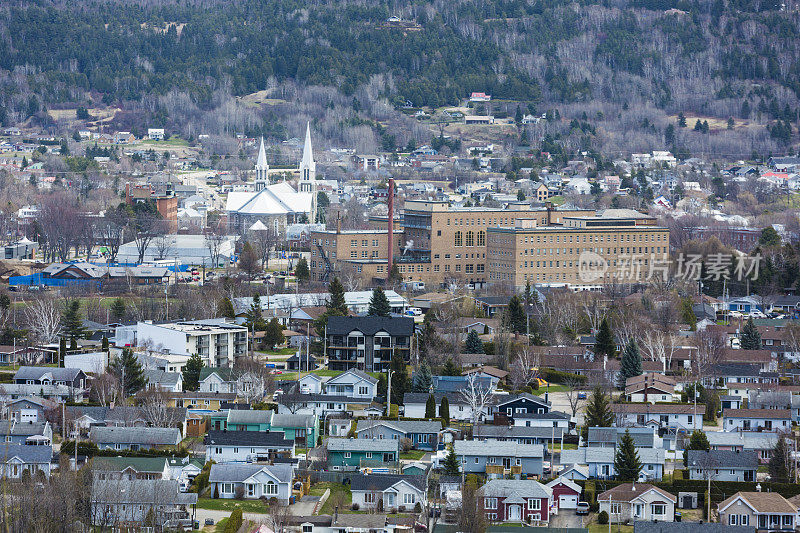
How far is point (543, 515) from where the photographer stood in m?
26.4

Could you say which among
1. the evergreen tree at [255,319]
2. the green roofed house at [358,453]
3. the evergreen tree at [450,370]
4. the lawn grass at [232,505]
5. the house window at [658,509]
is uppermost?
the evergreen tree at [255,319]

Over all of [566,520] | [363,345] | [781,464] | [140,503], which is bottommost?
[566,520]

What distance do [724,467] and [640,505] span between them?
2.83 m

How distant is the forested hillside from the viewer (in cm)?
13625

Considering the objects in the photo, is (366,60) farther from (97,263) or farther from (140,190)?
(97,263)

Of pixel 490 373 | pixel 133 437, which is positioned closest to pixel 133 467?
pixel 133 437

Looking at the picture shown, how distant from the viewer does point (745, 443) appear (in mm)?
30906

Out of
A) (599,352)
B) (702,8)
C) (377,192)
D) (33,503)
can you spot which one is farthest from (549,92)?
(33,503)

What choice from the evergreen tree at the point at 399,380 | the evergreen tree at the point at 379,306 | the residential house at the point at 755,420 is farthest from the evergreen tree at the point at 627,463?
the evergreen tree at the point at 379,306

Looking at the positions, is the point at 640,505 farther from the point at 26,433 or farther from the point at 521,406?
the point at 26,433

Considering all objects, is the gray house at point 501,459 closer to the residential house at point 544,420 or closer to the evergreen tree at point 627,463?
the evergreen tree at point 627,463

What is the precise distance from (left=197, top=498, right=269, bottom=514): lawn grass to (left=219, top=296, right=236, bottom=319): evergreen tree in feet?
62.5

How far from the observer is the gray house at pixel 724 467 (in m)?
28.7

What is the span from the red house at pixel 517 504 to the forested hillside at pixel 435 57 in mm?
98801
